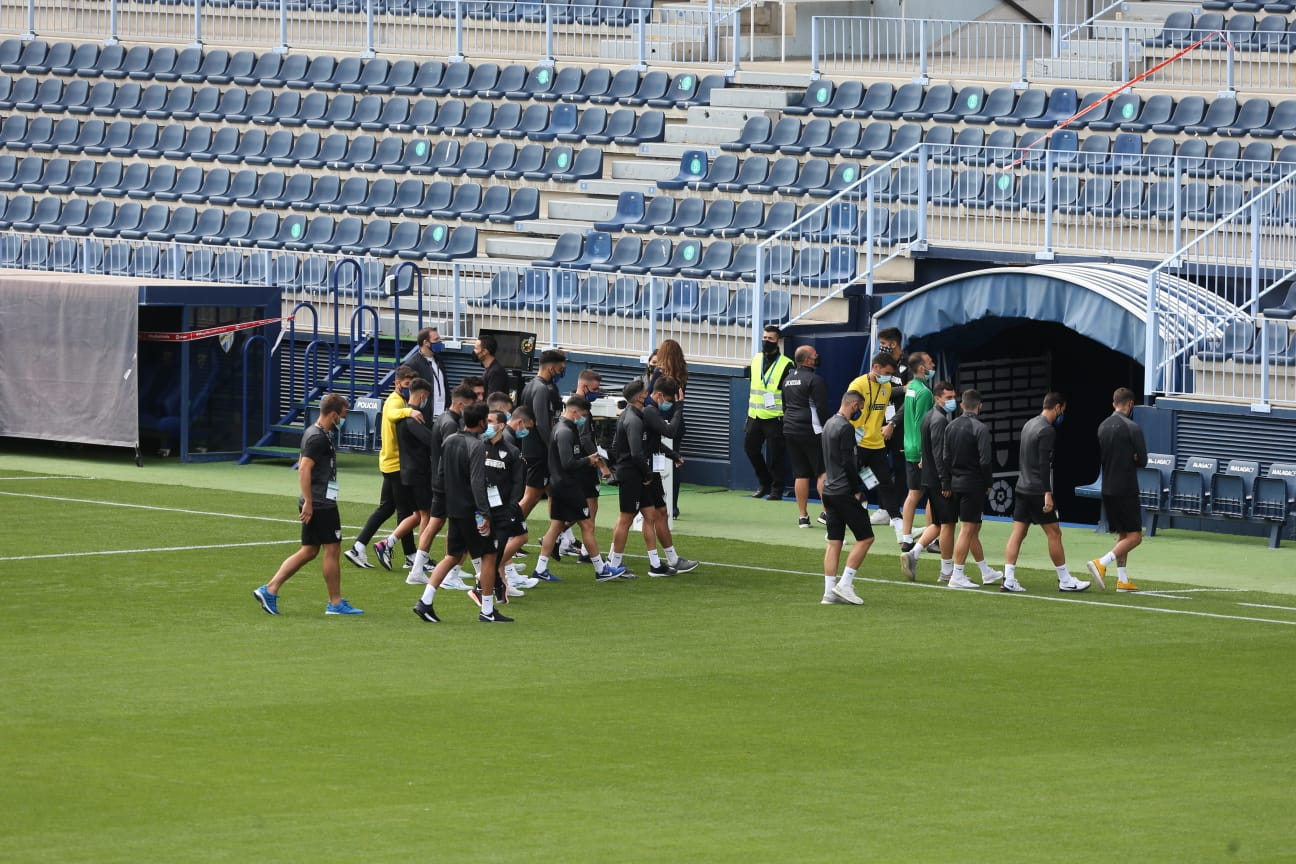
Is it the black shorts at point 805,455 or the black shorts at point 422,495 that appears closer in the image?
the black shorts at point 422,495

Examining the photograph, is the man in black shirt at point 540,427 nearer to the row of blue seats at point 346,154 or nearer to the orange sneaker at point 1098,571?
the orange sneaker at point 1098,571

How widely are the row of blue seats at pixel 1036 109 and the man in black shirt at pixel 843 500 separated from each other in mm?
10528

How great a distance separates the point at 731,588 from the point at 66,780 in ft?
25.1

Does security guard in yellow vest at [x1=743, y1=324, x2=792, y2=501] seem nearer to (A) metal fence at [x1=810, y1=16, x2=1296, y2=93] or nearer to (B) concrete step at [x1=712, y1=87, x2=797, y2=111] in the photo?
(A) metal fence at [x1=810, y1=16, x2=1296, y2=93]

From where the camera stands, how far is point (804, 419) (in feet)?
72.4

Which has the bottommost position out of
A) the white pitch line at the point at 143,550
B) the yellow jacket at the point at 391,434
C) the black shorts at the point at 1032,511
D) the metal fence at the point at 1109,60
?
the white pitch line at the point at 143,550

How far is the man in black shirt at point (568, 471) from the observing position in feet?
58.1

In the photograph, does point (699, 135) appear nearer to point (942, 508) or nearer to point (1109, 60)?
point (1109, 60)

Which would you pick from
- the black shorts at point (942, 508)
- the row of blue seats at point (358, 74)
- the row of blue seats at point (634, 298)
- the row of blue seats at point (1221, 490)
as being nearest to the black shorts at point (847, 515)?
the black shorts at point (942, 508)

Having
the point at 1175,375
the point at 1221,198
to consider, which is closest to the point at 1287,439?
the point at 1175,375

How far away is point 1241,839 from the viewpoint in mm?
10414

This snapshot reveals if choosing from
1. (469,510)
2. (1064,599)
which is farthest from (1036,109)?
(469,510)

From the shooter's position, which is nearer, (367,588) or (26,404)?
(367,588)

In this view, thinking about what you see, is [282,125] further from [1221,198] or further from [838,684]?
[838,684]
